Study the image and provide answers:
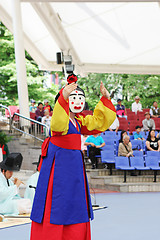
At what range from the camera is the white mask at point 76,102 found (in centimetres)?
437

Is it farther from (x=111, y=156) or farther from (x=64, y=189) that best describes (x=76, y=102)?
(x=111, y=156)

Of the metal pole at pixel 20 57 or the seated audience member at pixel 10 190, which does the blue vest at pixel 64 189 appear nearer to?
the seated audience member at pixel 10 190

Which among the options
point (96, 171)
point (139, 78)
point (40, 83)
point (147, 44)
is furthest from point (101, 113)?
point (139, 78)

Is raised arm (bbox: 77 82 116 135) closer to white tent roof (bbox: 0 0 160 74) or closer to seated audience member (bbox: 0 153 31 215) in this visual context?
seated audience member (bbox: 0 153 31 215)

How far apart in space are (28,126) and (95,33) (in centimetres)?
690

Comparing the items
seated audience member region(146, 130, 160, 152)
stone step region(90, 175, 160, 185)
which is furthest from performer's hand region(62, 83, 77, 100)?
seated audience member region(146, 130, 160, 152)

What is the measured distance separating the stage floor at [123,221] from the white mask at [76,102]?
2.48 meters

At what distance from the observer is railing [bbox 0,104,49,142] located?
14064mm

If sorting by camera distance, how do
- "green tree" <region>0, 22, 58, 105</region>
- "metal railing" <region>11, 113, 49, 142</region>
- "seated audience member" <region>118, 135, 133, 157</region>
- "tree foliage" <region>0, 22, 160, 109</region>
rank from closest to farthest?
"seated audience member" <region>118, 135, 133, 157</region> < "metal railing" <region>11, 113, 49, 142</region> < "green tree" <region>0, 22, 58, 105</region> < "tree foliage" <region>0, 22, 160, 109</region>

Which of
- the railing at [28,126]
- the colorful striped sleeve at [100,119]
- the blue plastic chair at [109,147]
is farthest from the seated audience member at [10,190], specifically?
the railing at [28,126]

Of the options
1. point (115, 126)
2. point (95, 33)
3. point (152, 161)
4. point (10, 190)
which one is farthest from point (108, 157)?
point (95, 33)

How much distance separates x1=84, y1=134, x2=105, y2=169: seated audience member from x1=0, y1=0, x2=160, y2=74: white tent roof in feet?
19.1

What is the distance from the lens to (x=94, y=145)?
12898mm

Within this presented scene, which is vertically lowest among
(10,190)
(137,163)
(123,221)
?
(123,221)
